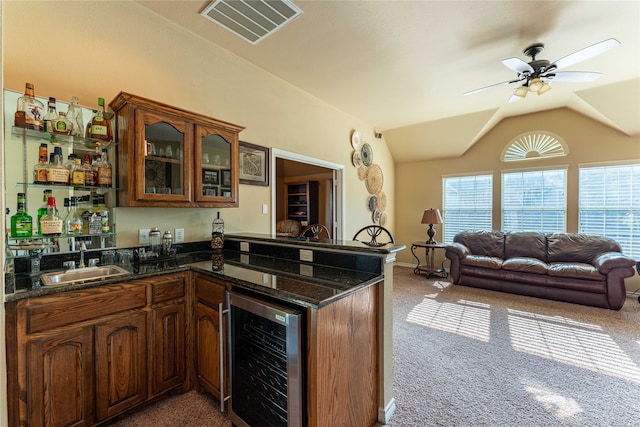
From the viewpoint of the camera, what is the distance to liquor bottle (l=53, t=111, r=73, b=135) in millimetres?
1887

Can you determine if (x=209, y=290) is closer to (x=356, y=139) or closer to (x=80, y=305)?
(x=80, y=305)

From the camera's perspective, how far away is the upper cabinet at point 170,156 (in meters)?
2.01

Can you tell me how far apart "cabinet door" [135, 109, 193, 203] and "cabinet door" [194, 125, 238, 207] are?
0.25ft

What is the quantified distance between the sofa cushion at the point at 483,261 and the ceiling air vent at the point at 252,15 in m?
4.14

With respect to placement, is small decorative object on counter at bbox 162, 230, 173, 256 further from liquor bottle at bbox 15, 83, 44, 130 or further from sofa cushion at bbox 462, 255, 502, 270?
sofa cushion at bbox 462, 255, 502, 270

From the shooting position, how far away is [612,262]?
3516 mm

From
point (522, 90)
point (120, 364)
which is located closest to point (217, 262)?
point (120, 364)

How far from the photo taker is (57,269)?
1906mm

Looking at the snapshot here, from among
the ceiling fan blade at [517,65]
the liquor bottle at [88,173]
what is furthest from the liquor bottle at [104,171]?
the ceiling fan blade at [517,65]

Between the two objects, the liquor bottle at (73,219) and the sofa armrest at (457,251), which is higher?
the liquor bottle at (73,219)

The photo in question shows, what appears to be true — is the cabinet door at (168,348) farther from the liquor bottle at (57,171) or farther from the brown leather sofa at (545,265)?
the brown leather sofa at (545,265)

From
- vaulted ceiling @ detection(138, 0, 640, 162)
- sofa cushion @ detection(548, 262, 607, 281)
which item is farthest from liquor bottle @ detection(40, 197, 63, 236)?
sofa cushion @ detection(548, 262, 607, 281)

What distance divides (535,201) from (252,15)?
5254 mm

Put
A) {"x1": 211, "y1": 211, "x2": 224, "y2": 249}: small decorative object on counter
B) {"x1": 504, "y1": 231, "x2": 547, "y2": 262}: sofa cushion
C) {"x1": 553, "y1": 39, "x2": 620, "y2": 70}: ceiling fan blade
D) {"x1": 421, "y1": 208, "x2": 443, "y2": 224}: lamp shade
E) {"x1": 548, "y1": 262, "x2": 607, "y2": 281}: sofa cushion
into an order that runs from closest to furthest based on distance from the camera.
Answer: {"x1": 553, "y1": 39, "x2": 620, "y2": 70}: ceiling fan blade, {"x1": 211, "y1": 211, "x2": 224, "y2": 249}: small decorative object on counter, {"x1": 548, "y1": 262, "x2": 607, "y2": 281}: sofa cushion, {"x1": 504, "y1": 231, "x2": 547, "y2": 262}: sofa cushion, {"x1": 421, "y1": 208, "x2": 443, "y2": 224}: lamp shade
